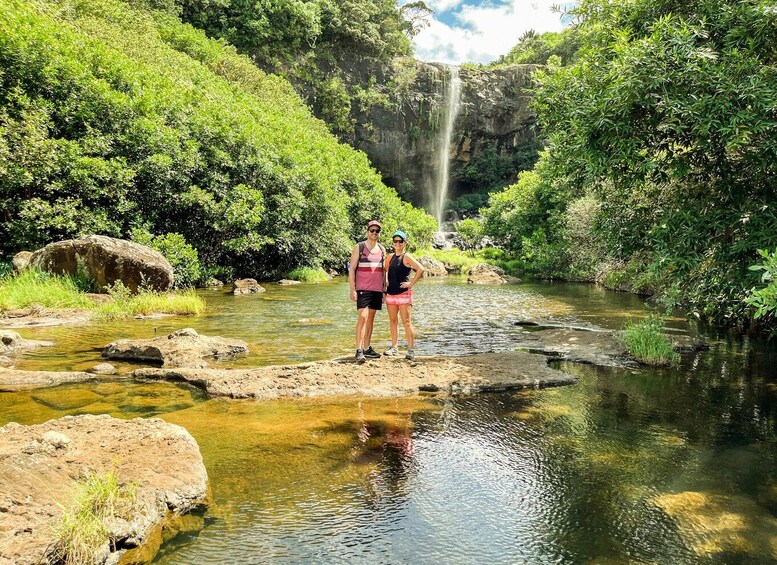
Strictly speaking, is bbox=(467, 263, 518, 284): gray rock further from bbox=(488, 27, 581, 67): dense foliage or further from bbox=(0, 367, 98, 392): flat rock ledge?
bbox=(488, 27, 581, 67): dense foliage

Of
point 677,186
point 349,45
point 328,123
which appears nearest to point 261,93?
point 328,123

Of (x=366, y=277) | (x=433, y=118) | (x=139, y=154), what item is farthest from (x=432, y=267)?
(x=366, y=277)

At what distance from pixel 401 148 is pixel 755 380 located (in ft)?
196

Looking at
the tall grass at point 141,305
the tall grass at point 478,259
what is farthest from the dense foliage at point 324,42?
the tall grass at point 141,305

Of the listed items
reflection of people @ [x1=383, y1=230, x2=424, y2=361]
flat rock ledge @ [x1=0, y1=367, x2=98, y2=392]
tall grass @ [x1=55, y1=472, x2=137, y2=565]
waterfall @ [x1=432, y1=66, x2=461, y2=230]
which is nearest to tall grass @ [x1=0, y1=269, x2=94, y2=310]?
flat rock ledge @ [x1=0, y1=367, x2=98, y2=392]

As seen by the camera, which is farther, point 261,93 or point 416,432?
point 261,93

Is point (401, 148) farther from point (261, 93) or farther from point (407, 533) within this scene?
point (407, 533)

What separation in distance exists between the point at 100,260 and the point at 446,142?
Result: 183 ft

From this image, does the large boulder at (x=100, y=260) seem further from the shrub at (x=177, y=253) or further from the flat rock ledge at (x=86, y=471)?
the flat rock ledge at (x=86, y=471)

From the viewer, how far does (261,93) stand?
4409cm

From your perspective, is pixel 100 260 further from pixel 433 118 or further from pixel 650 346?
pixel 433 118

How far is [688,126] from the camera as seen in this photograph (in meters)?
6.86

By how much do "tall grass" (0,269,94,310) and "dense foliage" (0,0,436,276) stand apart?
3.16 meters

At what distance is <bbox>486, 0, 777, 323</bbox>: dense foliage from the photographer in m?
6.43
